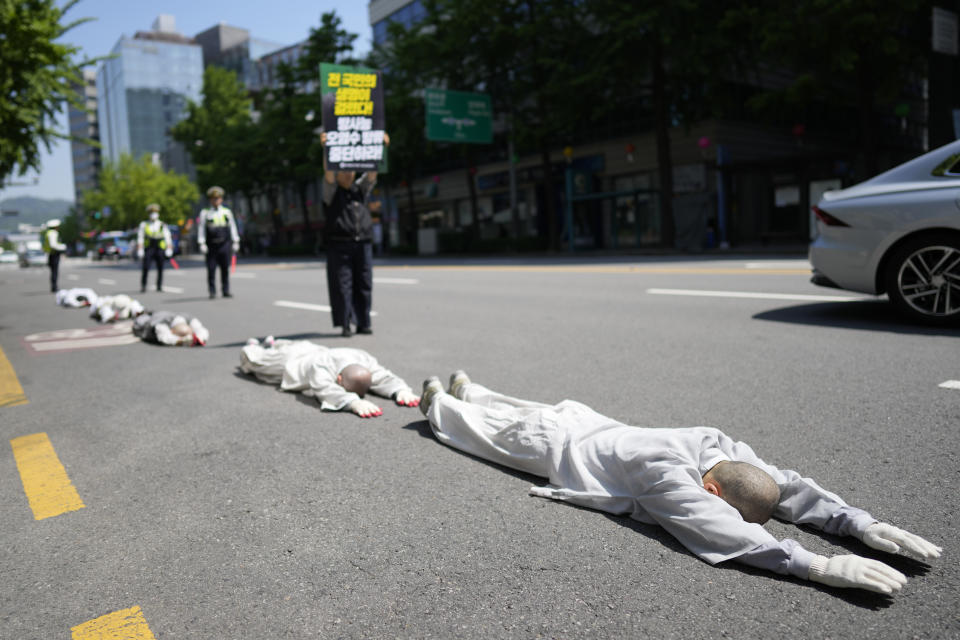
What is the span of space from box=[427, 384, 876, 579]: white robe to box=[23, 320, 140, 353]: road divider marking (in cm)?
626

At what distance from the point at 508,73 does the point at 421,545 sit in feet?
101

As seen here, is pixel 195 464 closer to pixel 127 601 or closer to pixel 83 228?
pixel 127 601

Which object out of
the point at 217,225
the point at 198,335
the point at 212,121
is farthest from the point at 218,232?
the point at 212,121

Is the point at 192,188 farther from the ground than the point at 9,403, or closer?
farther from the ground

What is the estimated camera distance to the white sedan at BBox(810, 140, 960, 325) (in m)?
5.58

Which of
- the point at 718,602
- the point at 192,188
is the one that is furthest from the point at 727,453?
the point at 192,188

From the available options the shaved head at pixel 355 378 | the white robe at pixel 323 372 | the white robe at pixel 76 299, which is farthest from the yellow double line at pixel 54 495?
the white robe at pixel 76 299

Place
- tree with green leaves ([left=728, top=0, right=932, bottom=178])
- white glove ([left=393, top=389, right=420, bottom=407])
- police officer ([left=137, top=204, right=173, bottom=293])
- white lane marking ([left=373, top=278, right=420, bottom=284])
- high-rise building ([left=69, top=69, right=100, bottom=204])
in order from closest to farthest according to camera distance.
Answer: white glove ([left=393, top=389, right=420, bottom=407]) → white lane marking ([left=373, top=278, right=420, bottom=284]) → police officer ([left=137, top=204, right=173, bottom=293]) → tree with green leaves ([left=728, top=0, right=932, bottom=178]) → high-rise building ([left=69, top=69, right=100, bottom=204])

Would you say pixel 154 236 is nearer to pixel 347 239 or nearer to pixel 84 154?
pixel 347 239

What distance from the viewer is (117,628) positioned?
77.4 inches

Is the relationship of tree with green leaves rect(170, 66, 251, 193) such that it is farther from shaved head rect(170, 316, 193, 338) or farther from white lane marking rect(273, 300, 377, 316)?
shaved head rect(170, 316, 193, 338)

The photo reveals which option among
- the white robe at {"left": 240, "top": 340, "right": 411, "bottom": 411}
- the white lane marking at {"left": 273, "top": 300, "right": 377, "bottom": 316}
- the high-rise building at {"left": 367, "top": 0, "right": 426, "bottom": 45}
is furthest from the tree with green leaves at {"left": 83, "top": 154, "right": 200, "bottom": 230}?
the white robe at {"left": 240, "top": 340, "right": 411, "bottom": 411}

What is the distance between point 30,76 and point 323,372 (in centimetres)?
649

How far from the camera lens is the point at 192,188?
7688 centimetres
